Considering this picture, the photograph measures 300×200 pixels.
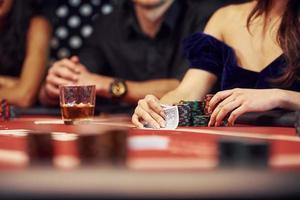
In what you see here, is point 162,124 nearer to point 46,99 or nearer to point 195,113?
point 195,113

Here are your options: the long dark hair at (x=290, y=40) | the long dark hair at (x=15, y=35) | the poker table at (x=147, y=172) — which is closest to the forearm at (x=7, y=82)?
the long dark hair at (x=15, y=35)

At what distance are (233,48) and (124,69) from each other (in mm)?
1237

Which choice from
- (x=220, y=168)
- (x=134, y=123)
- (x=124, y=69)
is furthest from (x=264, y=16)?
(x=220, y=168)

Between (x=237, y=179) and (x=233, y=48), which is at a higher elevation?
(x=233, y=48)

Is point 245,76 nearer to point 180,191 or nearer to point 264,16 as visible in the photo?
point 264,16

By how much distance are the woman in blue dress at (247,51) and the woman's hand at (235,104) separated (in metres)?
0.30

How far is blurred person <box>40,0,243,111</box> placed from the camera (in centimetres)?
279

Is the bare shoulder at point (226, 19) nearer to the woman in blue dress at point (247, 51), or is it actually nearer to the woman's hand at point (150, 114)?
the woman in blue dress at point (247, 51)

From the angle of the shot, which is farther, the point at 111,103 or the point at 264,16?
the point at 111,103

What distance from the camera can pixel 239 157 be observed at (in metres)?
0.68

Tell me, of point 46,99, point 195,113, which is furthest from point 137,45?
point 195,113

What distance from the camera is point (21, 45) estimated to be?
10.2 feet

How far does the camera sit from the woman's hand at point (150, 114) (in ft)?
4.72

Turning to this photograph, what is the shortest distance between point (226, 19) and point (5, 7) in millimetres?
1519
